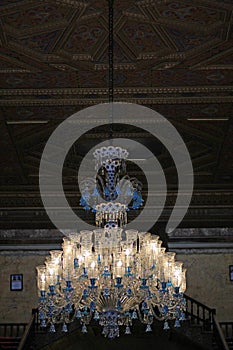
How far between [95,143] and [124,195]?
7.69 ft

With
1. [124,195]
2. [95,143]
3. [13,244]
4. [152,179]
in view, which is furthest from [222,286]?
[124,195]

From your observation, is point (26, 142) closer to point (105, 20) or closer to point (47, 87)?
point (47, 87)

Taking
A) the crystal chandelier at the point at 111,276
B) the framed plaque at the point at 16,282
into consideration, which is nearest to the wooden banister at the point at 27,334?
the crystal chandelier at the point at 111,276

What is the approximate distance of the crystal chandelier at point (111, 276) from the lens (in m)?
7.36

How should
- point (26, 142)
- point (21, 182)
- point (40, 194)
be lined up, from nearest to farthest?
point (26, 142), point (21, 182), point (40, 194)

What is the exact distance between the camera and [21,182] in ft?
37.6

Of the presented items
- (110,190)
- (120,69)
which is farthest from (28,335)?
(120,69)

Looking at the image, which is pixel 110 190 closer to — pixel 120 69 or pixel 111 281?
pixel 111 281

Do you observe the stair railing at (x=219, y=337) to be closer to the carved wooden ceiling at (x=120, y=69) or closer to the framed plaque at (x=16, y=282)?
the carved wooden ceiling at (x=120, y=69)

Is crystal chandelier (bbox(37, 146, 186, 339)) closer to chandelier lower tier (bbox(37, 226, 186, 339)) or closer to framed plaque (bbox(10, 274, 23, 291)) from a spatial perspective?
chandelier lower tier (bbox(37, 226, 186, 339))

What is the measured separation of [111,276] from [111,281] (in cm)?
8

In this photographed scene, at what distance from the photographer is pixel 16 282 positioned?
18.9 meters

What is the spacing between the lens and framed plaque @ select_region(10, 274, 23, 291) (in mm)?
18906

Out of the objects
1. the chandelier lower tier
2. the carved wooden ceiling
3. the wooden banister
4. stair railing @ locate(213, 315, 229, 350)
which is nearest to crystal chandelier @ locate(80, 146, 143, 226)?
the chandelier lower tier
